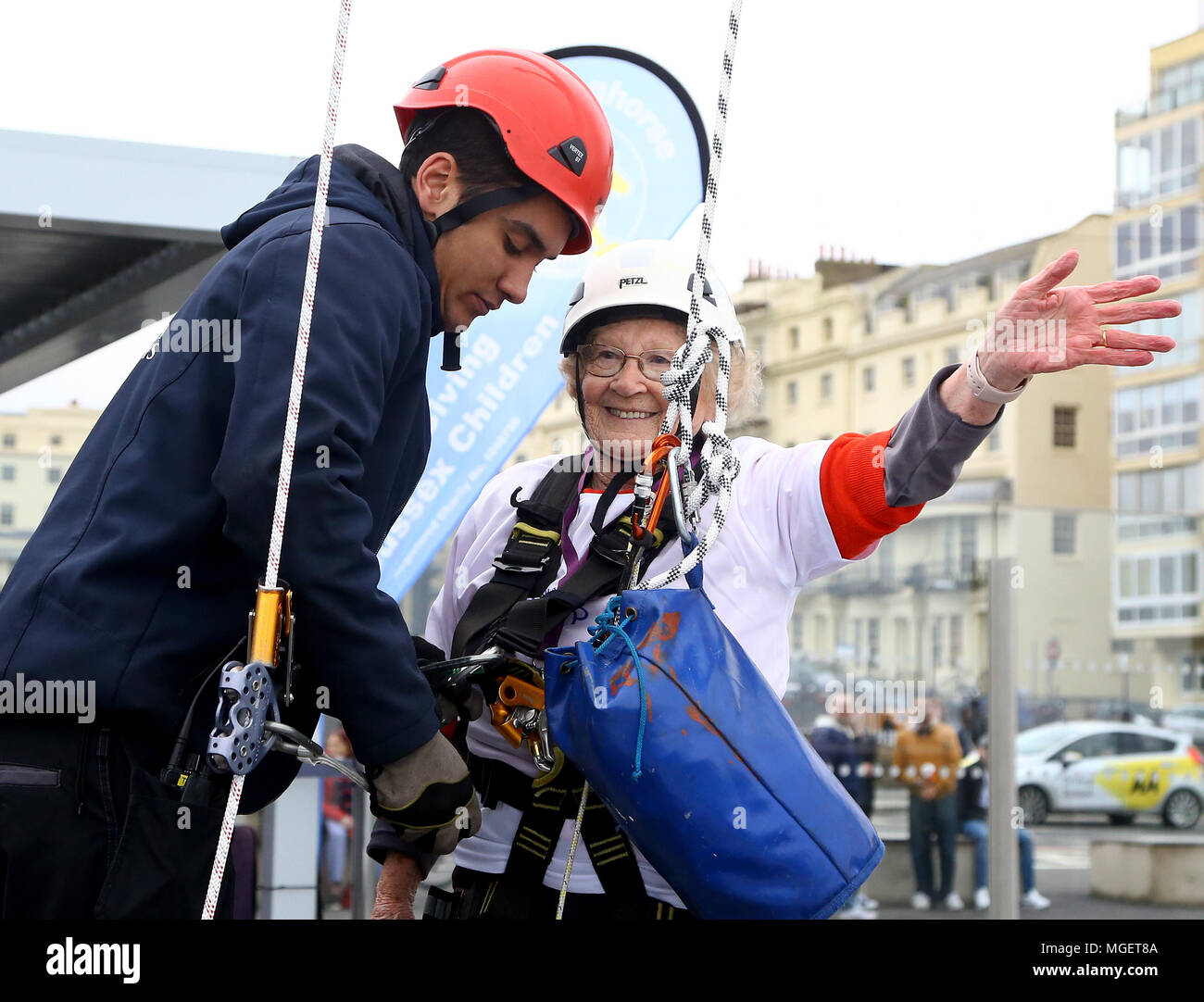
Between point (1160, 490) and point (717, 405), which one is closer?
point (717, 405)

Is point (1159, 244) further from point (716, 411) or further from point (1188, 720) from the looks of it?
point (716, 411)

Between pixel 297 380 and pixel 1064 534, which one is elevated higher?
pixel 1064 534

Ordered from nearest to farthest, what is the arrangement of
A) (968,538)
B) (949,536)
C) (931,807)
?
(931,807), (949,536), (968,538)

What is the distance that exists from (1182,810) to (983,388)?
15.6 metres

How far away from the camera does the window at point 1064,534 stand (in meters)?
21.6

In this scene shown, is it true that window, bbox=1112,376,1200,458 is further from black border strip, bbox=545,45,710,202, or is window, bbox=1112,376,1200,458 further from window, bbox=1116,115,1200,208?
black border strip, bbox=545,45,710,202

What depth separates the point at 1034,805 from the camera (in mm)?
15422

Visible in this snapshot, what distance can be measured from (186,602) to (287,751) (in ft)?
0.95

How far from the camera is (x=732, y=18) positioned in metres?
2.07

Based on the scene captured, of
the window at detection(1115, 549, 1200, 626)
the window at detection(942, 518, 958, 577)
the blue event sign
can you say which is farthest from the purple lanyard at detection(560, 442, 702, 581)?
the window at detection(1115, 549, 1200, 626)

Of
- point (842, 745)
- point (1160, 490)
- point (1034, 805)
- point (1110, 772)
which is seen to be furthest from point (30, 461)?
point (1160, 490)

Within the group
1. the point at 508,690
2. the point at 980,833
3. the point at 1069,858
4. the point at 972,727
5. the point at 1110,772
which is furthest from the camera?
the point at 1110,772
